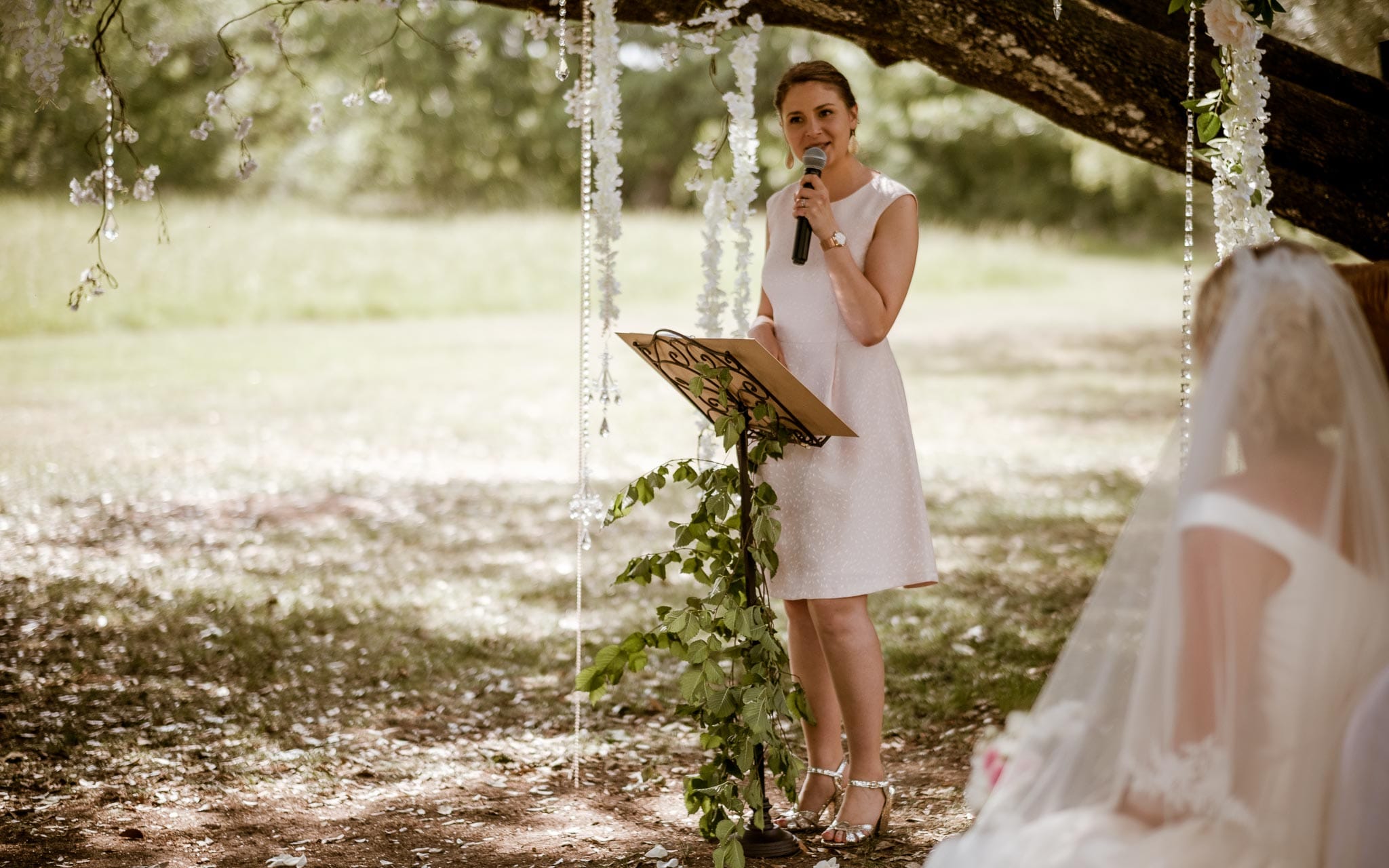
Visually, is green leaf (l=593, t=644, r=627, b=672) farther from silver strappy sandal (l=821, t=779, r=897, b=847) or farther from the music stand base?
silver strappy sandal (l=821, t=779, r=897, b=847)

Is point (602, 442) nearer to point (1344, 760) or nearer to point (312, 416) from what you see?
point (312, 416)

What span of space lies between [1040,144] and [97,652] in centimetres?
3152

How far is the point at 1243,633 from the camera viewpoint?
6.70 ft

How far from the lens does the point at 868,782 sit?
12.2ft

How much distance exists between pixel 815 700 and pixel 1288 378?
201cm

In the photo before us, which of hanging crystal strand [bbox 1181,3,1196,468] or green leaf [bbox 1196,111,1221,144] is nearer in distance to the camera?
hanging crystal strand [bbox 1181,3,1196,468]

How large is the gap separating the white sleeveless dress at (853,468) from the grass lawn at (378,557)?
0.80 meters

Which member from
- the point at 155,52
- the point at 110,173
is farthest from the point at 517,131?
the point at 110,173

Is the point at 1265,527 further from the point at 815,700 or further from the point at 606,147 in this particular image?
the point at 606,147

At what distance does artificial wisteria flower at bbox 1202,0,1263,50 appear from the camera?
3461 mm

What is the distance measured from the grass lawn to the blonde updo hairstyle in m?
1.93

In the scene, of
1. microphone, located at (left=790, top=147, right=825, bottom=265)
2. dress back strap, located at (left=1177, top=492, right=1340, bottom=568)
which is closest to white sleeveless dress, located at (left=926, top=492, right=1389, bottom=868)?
dress back strap, located at (left=1177, top=492, right=1340, bottom=568)

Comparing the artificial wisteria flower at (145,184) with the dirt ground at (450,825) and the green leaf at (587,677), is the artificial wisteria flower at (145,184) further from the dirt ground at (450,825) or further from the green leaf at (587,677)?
the green leaf at (587,677)

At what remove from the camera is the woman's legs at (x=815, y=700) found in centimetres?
386
